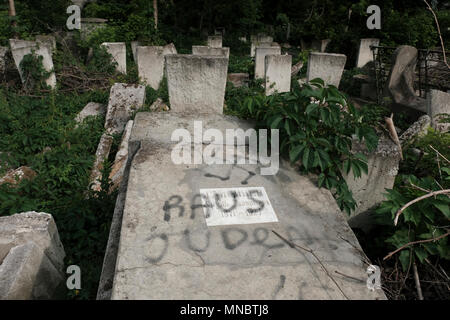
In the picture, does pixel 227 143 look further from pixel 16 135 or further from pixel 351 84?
pixel 351 84

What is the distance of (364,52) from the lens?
10.4m

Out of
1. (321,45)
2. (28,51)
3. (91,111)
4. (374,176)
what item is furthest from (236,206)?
(321,45)

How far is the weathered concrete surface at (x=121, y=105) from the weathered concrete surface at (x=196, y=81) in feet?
4.80

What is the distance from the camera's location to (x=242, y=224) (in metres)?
2.05

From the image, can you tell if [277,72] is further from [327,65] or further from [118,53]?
[118,53]

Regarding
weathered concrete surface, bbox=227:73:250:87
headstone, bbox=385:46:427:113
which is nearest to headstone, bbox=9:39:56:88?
weathered concrete surface, bbox=227:73:250:87

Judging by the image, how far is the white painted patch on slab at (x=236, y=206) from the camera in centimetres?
208

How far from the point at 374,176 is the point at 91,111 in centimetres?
451

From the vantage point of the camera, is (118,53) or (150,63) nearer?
(150,63)

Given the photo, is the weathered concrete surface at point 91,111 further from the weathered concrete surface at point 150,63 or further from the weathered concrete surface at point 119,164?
the weathered concrete surface at point 150,63

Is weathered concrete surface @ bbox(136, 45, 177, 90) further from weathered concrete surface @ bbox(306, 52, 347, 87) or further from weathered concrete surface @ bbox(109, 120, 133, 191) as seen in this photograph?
weathered concrete surface @ bbox(306, 52, 347, 87)

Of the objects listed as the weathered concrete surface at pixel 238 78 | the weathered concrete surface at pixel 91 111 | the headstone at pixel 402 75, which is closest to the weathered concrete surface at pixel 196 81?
the weathered concrete surface at pixel 91 111

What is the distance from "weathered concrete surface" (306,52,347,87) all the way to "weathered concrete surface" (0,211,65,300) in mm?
5450

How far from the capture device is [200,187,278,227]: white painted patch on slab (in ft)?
6.82
